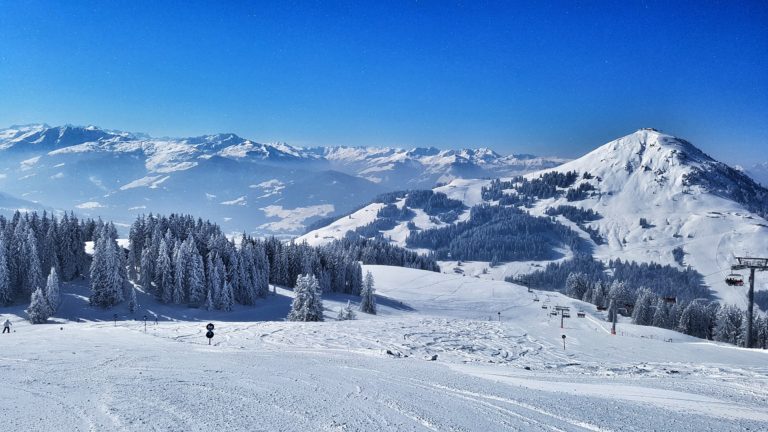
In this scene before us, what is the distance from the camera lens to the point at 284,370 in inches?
810

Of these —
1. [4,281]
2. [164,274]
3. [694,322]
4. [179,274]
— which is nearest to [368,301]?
[179,274]

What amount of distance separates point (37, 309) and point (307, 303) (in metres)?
35.3

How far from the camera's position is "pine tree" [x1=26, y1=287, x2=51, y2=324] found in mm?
59844

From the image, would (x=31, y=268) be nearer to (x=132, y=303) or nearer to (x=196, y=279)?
(x=132, y=303)

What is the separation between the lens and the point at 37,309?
60.2 m

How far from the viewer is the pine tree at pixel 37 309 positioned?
196 ft

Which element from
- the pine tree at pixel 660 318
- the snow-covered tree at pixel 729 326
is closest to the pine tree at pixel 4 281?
the pine tree at pixel 660 318

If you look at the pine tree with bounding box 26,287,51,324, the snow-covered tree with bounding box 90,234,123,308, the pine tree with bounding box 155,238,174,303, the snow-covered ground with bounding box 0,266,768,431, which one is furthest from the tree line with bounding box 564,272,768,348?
the pine tree with bounding box 26,287,51,324

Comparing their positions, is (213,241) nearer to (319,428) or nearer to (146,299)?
(146,299)

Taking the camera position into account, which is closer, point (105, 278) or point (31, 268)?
point (31, 268)

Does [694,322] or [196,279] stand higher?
[694,322]

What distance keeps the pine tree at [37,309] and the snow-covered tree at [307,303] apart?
107 ft

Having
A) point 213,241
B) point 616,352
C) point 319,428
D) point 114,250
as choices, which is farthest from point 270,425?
point 213,241

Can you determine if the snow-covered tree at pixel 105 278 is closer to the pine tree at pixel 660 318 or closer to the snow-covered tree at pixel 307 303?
the snow-covered tree at pixel 307 303
